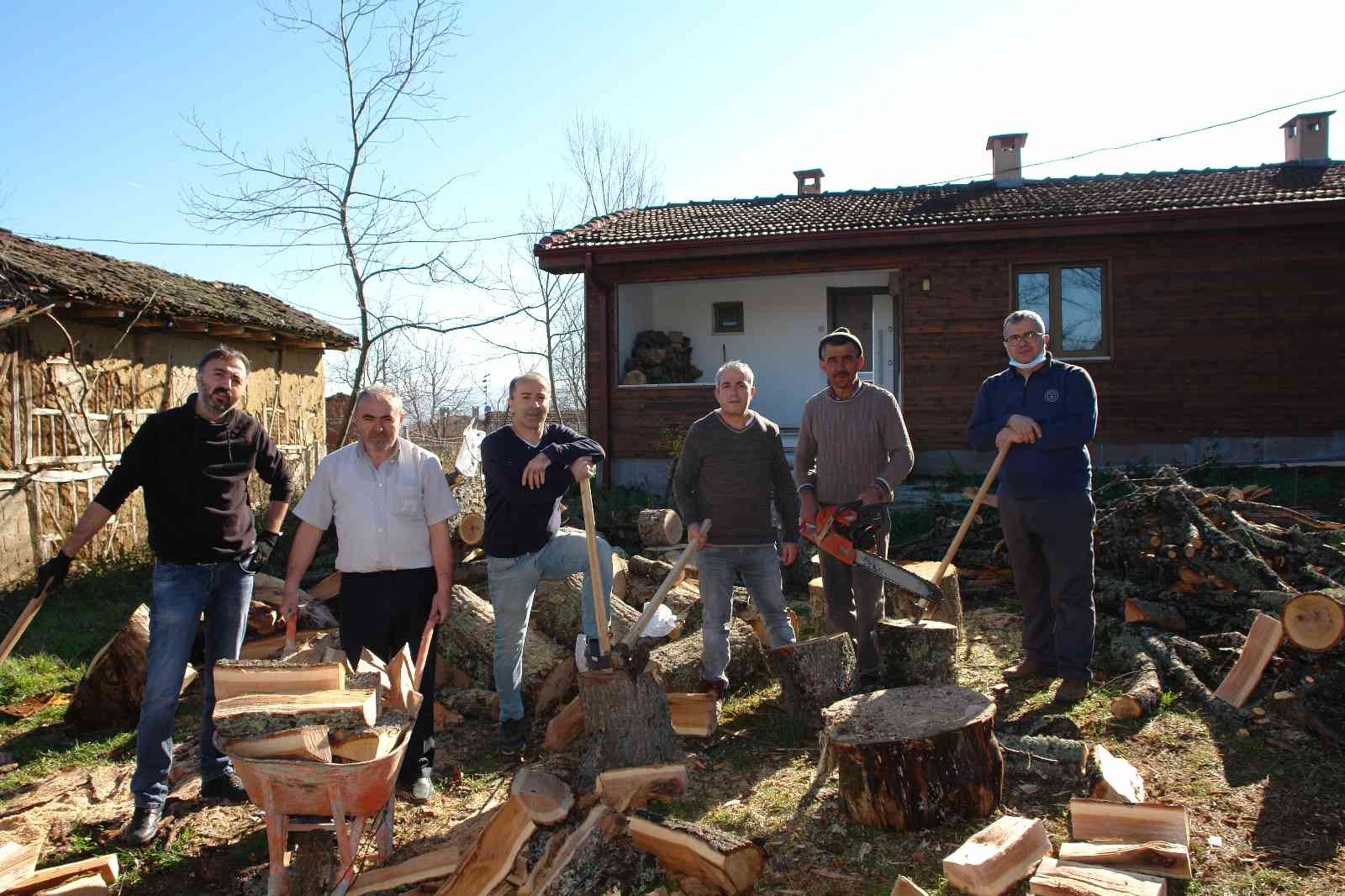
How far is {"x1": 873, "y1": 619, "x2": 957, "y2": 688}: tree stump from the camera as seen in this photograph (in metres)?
4.33

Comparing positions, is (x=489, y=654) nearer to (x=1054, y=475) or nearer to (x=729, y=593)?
(x=729, y=593)

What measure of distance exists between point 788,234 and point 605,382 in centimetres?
309

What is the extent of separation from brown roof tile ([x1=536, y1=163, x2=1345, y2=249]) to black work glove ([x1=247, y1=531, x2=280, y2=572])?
832 centimetres

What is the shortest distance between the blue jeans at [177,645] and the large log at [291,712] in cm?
75

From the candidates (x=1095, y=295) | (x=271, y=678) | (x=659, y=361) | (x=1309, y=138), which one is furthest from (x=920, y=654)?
(x=1309, y=138)

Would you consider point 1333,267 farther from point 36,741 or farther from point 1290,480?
point 36,741

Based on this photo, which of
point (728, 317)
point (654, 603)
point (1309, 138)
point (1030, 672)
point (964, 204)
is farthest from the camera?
point (728, 317)

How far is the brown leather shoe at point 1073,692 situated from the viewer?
4.32 m

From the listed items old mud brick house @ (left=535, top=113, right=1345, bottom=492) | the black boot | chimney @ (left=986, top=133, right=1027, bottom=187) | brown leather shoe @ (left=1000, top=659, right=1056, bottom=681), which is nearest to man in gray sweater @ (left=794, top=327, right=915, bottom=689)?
brown leather shoe @ (left=1000, top=659, right=1056, bottom=681)

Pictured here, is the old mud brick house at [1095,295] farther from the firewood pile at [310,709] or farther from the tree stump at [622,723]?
the firewood pile at [310,709]

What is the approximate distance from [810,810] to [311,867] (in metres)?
1.80

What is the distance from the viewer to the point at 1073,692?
433 cm

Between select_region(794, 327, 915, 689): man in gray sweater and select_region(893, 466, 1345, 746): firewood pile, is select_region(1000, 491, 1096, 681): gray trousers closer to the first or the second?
select_region(893, 466, 1345, 746): firewood pile

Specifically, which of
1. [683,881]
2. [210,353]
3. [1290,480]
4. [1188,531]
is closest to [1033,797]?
[683,881]
